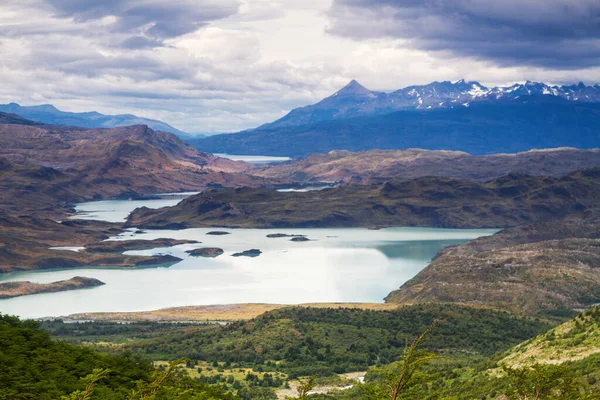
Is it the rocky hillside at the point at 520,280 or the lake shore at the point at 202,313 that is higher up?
the rocky hillside at the point at 520,280

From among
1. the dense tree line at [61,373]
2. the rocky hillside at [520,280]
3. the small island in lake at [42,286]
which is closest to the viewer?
the dense tree line at [61,373]

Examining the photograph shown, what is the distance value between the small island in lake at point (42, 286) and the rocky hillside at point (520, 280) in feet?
228

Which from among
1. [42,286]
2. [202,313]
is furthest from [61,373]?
[42,286]

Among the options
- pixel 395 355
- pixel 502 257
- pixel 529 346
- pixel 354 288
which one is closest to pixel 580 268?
pixel 502 257

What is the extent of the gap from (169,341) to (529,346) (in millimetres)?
48412

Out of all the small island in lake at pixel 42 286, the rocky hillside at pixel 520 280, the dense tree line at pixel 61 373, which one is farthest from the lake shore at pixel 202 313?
the dense tree line at pixel 61 373

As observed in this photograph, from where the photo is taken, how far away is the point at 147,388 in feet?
94.1

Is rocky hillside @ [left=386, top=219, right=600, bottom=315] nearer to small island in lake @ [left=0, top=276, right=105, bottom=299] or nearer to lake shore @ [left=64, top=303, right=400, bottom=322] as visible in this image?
lake shore @ [left=64, top=303, right=400, bottom=322]

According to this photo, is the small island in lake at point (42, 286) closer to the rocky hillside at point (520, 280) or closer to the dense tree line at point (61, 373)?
the rocky hillside at point (520, 280)

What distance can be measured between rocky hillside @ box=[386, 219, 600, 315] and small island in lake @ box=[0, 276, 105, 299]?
69541mm

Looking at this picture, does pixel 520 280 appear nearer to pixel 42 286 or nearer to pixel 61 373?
pixel 42 286

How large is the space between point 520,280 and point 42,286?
100771mm

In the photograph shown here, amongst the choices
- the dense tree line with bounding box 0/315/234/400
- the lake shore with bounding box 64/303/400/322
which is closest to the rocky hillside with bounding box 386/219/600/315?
the lake shore with bounding box 64/303/400/322

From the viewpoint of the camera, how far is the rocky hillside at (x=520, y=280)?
12350cm
